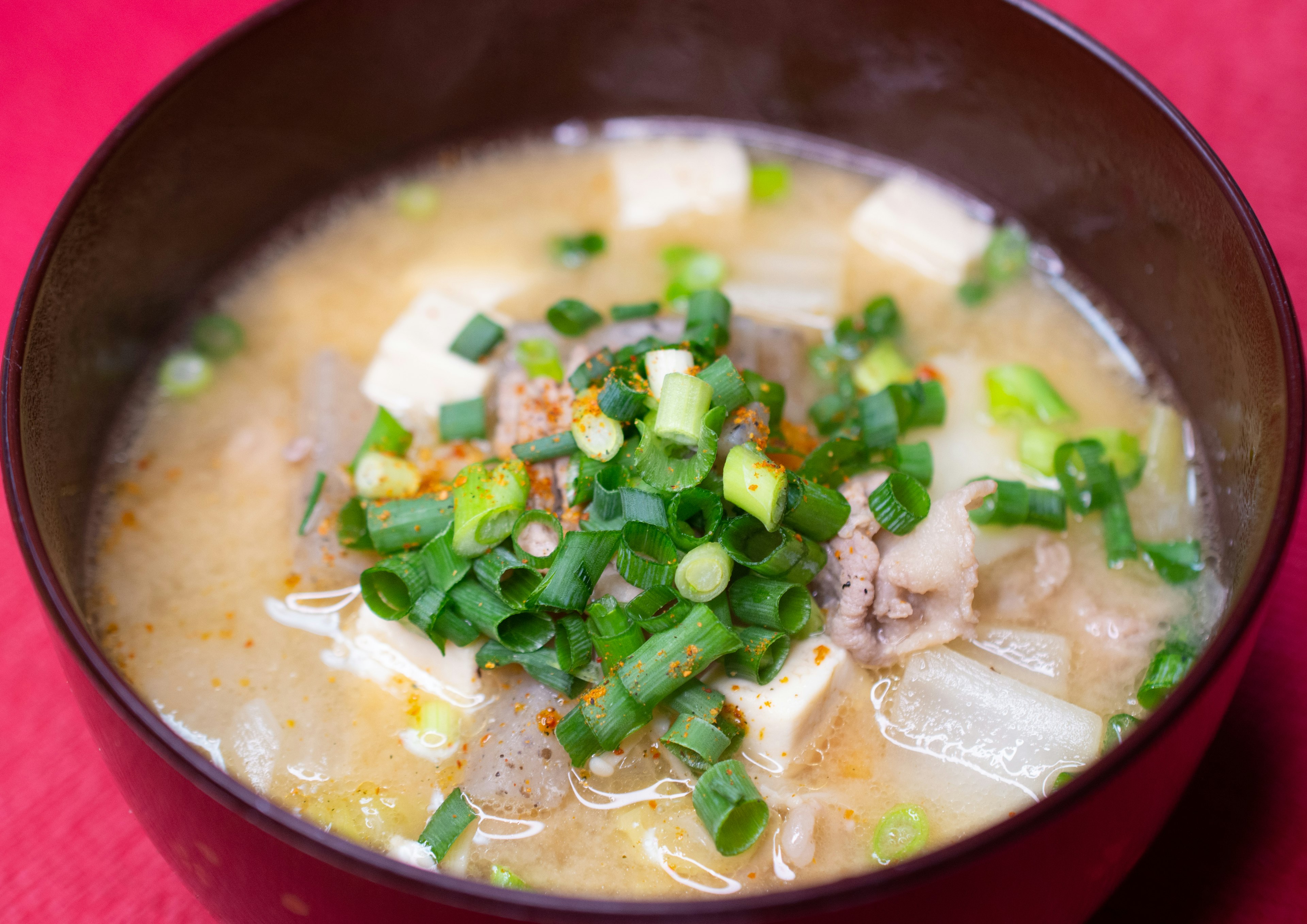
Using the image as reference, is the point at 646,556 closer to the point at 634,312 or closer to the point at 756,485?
the point at 756,485

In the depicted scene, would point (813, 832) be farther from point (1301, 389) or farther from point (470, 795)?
point (1301, 389)

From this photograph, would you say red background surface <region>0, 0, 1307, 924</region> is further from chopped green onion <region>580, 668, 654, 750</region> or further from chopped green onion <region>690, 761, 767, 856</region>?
chopped green onion <region>580, 668, 654, 750</region>

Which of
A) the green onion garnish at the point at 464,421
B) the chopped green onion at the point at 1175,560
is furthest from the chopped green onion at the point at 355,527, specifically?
the chopped green onion at the point at 1175,560

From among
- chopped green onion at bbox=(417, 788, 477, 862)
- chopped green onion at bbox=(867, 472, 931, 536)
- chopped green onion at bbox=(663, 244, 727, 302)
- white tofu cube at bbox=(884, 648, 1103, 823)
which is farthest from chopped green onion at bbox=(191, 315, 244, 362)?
white tofu cube at bbox=(884, 648, 1103, 823)

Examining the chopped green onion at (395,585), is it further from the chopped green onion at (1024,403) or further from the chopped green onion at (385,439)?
the chopped green onion at (1024,403)

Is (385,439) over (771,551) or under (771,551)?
under

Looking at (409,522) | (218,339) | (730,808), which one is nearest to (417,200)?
(218,339)
